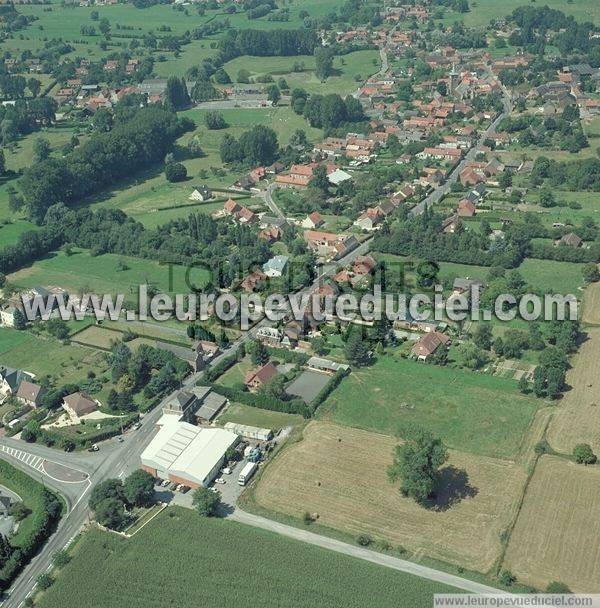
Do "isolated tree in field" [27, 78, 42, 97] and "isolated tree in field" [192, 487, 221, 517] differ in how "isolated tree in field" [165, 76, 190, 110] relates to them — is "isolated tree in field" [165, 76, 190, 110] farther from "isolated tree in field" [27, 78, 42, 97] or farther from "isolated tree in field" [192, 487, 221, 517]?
"isolated tree in field" [192, 487, 221, 517]

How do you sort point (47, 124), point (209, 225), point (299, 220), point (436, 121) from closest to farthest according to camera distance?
point (209, 225) → point (299, 220) → point (436, 121) → point (47, 124)

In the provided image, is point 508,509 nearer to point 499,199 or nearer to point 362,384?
point 362,384

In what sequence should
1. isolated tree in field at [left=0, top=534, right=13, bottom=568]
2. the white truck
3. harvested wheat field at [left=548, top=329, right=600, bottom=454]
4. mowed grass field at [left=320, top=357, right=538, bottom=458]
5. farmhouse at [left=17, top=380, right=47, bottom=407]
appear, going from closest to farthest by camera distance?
isolated tree in field at [left=0, top=534, right=13, bottom=568] < the white truck < harvested wheat field at [left=548, top=329, right=600, bottom=454] < mowed grass field at [left=320, top=357, right=538, bottom=458] < farmhouse at [left=17, top=380, right=47, bottom=407]

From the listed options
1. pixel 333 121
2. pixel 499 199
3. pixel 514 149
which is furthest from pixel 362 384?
pixel 333 121

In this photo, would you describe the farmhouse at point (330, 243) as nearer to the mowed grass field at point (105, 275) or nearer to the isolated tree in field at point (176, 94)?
the mowed grass field at point (105, 275)

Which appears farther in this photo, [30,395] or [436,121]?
[436,121]

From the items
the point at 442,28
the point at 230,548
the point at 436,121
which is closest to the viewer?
the point at 230,548

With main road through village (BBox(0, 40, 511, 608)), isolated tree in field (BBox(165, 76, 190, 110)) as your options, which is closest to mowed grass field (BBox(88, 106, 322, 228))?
isolated tree in field (BBox(165, 76, 190, 110))
